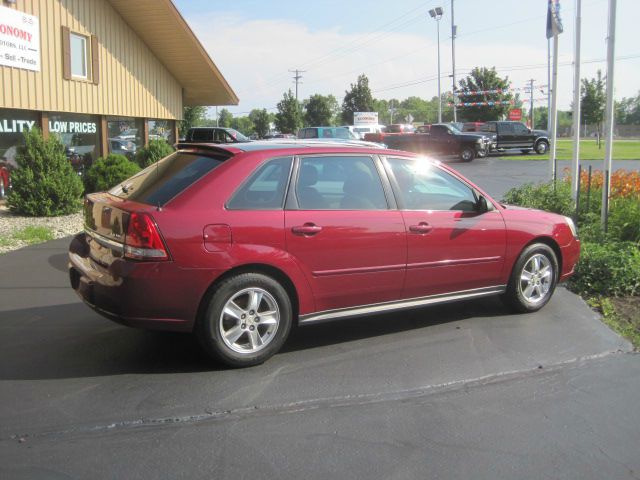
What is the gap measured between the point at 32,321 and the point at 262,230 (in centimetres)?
262

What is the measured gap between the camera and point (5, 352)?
16.3 feet

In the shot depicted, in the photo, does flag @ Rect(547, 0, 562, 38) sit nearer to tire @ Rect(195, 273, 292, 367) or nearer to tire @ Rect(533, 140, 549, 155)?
tire @ Rect(195, 273, 292, 367)

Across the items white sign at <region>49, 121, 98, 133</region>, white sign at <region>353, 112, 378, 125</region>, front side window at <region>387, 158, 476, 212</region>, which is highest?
white sign at <region>353, 112, 378, 125</region>

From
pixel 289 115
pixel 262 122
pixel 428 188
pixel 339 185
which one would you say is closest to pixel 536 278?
pixel 428 188

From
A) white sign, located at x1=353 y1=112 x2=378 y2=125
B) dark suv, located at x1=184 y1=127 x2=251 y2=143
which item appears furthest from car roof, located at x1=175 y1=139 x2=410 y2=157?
white sign, located at x1=353 y1=112 x2=378 y2=125

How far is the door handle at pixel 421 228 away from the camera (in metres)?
5.30

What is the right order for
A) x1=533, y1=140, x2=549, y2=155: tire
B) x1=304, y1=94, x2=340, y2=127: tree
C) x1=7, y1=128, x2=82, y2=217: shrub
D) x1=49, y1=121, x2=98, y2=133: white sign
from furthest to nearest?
1. x1=304, y1=94, x2=340, y2=127: tree
2. x1=533, y1=140, x2=549, y2=155: tire
3. x1=49, y1=121, x2=98, y2=133: white sign
4. x1=7, y1=128, x2=82, y2=217: shrub

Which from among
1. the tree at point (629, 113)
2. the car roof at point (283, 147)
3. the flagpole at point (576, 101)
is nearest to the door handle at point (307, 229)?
the car roof at point (283, 147)

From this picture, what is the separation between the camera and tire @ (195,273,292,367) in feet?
Result: 14.8

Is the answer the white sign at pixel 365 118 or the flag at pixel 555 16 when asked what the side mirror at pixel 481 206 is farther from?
the white sign at pixel 365 118

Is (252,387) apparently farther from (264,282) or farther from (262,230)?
(262,230)

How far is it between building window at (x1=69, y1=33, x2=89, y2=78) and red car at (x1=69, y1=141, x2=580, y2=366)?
36.8 ft

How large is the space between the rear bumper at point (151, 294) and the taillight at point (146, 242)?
5 centimetres

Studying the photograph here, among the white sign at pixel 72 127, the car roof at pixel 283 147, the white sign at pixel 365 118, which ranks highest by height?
the white sign at pixel 365 118
